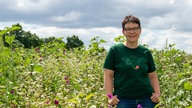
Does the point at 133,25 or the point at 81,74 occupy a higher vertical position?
the point at 133,25

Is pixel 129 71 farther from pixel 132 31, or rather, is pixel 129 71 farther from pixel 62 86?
pixel 62 86

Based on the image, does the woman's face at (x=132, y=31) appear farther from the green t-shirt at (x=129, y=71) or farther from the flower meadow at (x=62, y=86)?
the flower meadow at (x=62, y=86)

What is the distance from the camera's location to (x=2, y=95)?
162 inches

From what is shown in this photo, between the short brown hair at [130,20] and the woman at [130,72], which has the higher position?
the short brown hair at [130,20]

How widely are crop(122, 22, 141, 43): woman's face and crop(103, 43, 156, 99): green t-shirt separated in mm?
106

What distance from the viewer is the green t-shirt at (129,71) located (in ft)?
13.0

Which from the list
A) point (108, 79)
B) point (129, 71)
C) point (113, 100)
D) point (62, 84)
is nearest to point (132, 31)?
point (129, 71)

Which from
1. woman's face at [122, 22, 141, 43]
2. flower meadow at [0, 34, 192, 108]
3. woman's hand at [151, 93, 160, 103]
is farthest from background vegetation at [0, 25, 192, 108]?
woman's face at [122, 22, 141, 43]

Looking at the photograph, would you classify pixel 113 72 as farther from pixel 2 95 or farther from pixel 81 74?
pixel 81 74

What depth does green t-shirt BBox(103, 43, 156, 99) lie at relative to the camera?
3971 millimetres

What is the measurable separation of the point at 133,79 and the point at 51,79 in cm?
201

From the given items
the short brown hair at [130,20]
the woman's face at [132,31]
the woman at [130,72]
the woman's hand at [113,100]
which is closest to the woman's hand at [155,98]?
the woman at [130,72]

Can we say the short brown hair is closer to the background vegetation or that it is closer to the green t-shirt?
the green t-shirt

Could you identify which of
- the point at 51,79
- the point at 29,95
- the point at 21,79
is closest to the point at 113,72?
the point at 29,95
